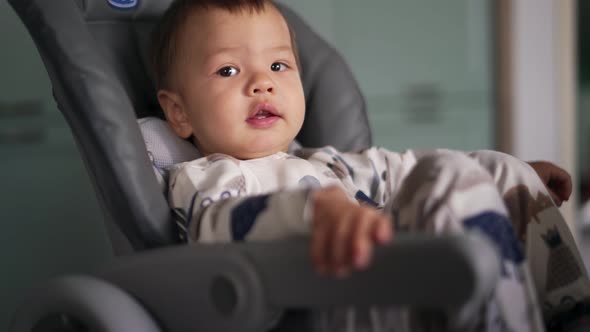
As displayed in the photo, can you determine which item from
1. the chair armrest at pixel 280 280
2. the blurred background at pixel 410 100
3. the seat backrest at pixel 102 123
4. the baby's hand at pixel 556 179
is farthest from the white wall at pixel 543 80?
the chair armrest at pixel 280 280

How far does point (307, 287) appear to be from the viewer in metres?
0.69

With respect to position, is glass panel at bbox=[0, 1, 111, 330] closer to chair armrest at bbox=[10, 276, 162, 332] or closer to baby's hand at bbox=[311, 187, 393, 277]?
chair armrest at bbox=[10, 276, 162, 332]

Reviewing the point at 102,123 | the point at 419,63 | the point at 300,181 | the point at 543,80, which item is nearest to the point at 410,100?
the point at 419,63

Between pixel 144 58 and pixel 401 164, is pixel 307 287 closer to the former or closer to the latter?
pixel 401 164

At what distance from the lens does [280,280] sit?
2.33 ft

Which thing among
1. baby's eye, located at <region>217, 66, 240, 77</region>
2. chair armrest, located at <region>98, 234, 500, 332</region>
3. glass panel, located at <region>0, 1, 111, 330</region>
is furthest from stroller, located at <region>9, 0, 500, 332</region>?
glass panel, located at <region>0, 1, 111, 330</region>

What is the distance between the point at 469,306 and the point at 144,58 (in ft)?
2.47

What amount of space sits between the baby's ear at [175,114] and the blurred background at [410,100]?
1.73 feet

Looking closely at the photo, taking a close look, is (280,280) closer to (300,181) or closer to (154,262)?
(154,262)

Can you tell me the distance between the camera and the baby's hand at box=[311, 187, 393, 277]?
644 mm

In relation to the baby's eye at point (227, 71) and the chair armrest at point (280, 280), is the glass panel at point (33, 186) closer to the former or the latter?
the baby's eye at point (227, 71)

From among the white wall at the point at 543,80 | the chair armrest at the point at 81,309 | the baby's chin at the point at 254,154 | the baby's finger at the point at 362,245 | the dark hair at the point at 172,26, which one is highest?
the dark hair at the point at 172,26

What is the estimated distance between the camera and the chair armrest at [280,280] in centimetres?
62

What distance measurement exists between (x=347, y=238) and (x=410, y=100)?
160 centimetres
